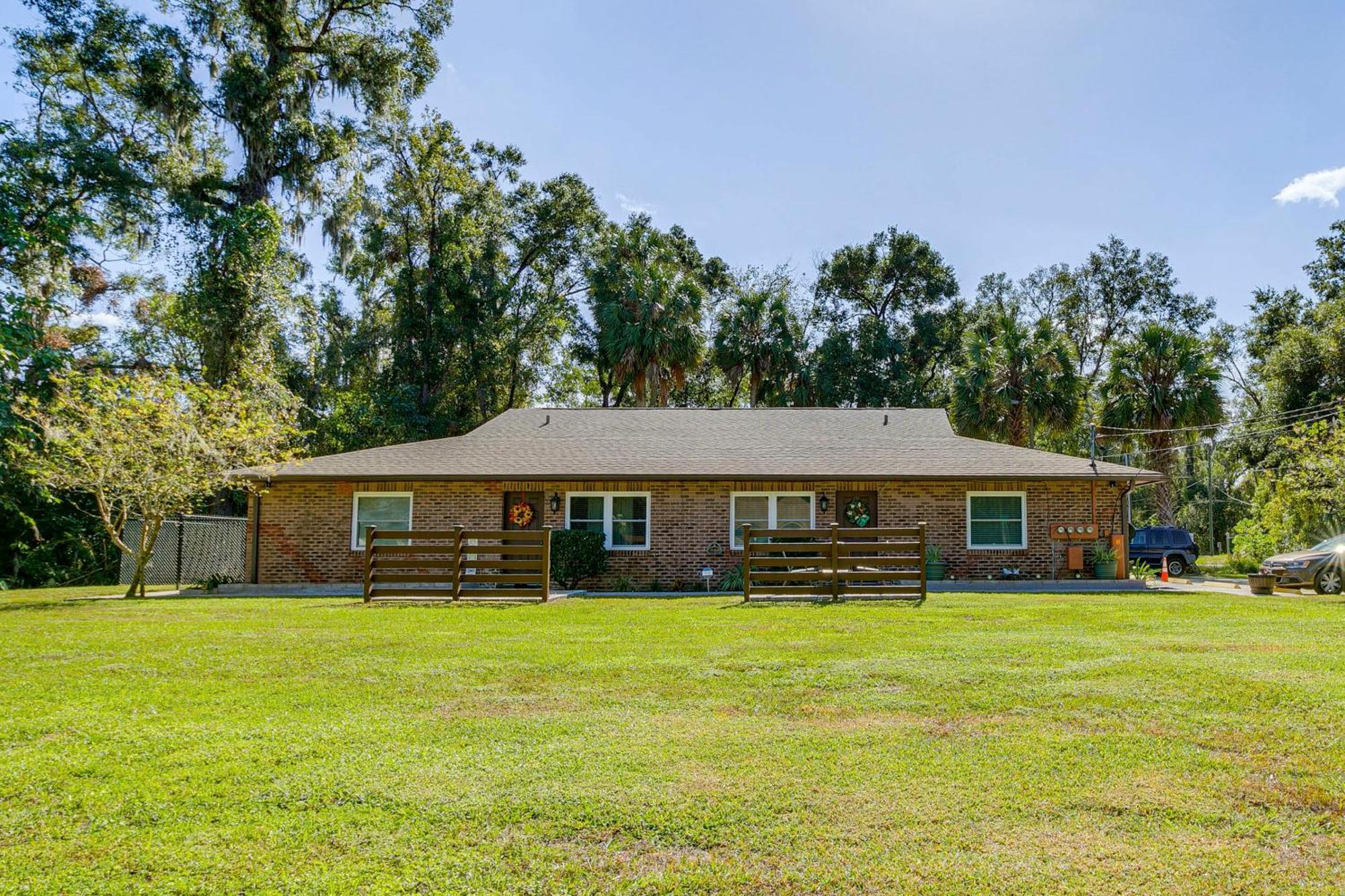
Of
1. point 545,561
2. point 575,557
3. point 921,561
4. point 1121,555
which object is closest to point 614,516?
point 575,557

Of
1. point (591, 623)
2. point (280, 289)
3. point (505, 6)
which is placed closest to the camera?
point (591, 623)

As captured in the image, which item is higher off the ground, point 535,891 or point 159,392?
point 159,392

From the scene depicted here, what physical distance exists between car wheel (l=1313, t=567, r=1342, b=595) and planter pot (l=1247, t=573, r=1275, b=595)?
79 centimetres

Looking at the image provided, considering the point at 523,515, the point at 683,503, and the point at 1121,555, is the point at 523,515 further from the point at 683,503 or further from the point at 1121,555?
the point at 1121,555

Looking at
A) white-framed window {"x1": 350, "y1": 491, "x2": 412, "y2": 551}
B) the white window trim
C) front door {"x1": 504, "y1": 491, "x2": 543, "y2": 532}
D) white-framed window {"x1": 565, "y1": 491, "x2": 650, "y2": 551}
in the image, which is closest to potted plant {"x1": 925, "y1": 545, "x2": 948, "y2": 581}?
the white window trim

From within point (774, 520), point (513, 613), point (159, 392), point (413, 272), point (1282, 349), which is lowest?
point (513, 613)

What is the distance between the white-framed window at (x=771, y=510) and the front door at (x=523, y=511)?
13.2 ft

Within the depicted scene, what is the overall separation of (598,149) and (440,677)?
82.8ft

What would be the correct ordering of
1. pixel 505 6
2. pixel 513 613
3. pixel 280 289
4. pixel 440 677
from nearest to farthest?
1. pixel 440 677
2. pixel 513 613
3. pixel 505 6
4. pixel 280 289

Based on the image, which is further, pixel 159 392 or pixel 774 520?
pixel 774 520

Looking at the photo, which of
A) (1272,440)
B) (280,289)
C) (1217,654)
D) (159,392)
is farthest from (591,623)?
(1272,440)

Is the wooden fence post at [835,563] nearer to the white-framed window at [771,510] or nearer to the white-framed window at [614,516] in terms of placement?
the white-framed window at [771,510]

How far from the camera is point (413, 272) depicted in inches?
1219

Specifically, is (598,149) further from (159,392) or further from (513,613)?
(513,613)
